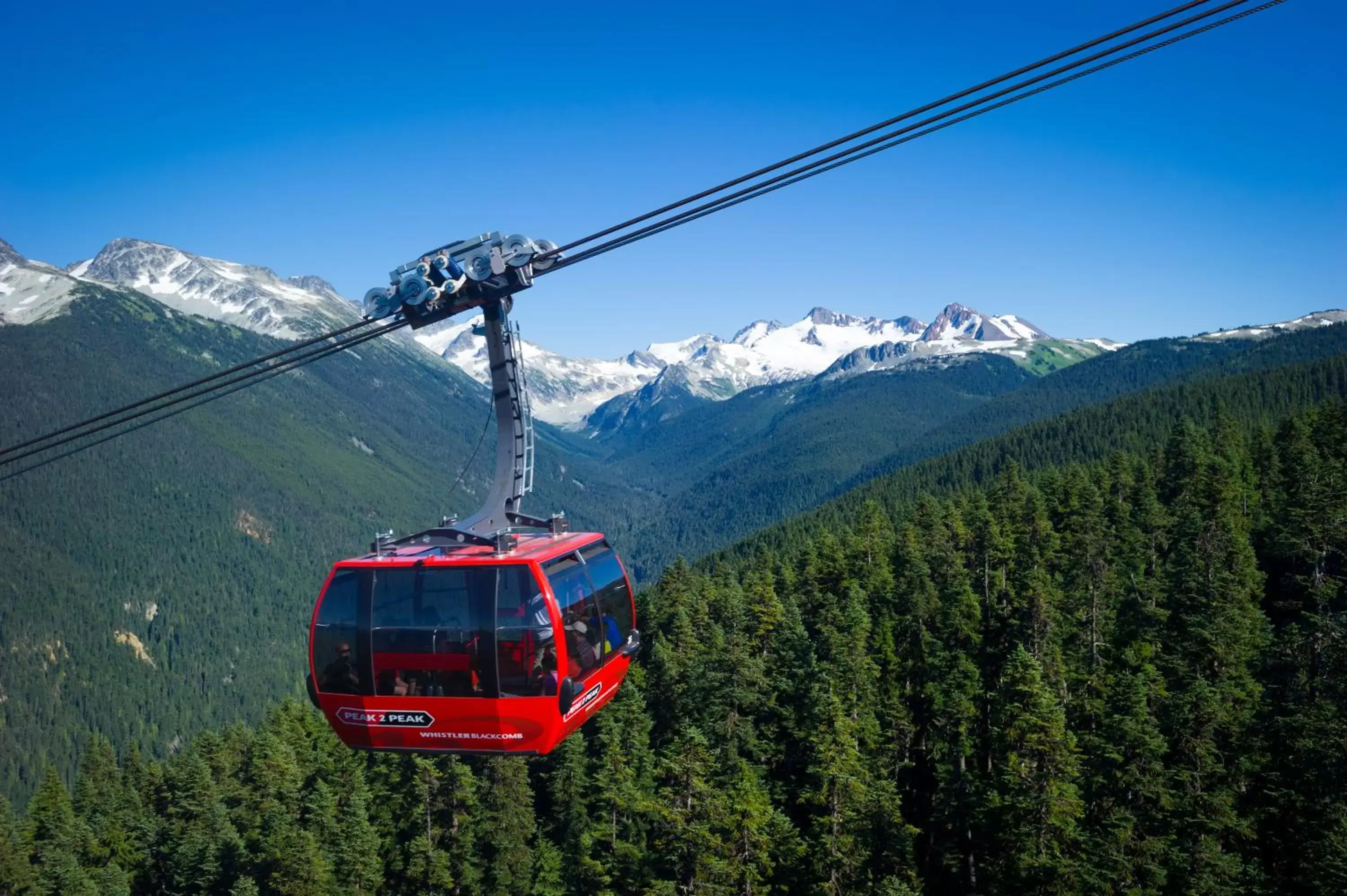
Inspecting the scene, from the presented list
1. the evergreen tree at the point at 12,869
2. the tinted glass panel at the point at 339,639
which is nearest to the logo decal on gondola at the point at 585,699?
the tinted glass panel at the point at 339,639

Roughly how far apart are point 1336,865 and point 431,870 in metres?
42.8

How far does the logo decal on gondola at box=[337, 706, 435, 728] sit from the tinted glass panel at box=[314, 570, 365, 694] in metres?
0.50

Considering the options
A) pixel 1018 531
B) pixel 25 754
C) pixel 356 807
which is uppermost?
pixel 1018 531

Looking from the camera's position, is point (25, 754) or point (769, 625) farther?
point (25, 754)

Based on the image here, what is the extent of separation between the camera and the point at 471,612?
18531 mm

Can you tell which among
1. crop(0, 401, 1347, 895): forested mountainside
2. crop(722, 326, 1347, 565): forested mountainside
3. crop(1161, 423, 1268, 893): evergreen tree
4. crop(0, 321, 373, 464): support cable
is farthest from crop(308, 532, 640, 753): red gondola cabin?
crop(722, 326, 1347, 565): forested mountainside

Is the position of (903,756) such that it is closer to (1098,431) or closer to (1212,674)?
(1212,674)

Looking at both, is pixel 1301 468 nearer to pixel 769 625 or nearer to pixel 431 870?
pixel 769 625

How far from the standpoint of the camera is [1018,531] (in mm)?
75812

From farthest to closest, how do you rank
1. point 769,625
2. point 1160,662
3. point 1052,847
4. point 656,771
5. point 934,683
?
point 769,625 < point 934,683 < point 1160,662 < point 656,771 < point 1052,847

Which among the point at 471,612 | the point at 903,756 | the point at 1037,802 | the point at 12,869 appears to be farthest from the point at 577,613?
the point at 12,869

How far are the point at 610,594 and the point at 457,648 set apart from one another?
13.7 ft

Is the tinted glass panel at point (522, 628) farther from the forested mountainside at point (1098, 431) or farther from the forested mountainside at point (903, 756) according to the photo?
the forested mountainside at point (1098, 431)

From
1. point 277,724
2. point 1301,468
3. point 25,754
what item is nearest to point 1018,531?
point 1301,468
